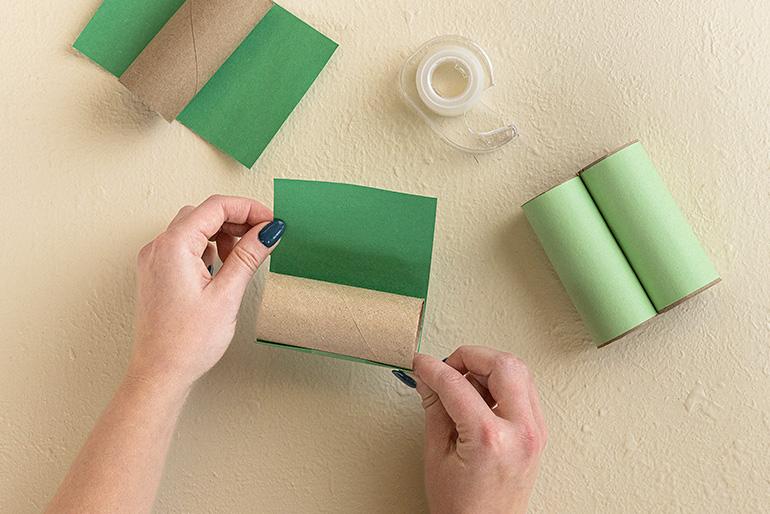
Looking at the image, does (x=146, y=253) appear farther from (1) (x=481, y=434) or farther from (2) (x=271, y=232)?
(1) (x=481, y=434)

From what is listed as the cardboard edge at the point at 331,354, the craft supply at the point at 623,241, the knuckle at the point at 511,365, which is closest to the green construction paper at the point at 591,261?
the craft supply at the point at 623,241

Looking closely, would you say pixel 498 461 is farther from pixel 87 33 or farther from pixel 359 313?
pixel 87 33

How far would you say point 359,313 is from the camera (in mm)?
736

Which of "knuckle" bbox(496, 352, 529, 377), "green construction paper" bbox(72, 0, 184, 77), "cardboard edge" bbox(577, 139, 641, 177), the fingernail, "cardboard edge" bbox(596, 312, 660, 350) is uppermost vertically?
"green construction paper" bbox(72, 0, 184, 77)

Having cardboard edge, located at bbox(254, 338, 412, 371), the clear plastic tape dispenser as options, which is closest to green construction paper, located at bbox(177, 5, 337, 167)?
the clear plastic tape dispenser

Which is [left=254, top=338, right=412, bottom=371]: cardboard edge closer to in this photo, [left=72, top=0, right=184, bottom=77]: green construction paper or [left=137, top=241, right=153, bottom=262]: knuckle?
[left=137, top=241, right=153, bottom=262]: knuckle

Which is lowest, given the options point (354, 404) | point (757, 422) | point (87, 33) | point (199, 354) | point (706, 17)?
point (757, 422)

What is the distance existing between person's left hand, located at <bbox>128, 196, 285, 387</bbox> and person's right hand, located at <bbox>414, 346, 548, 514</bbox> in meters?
0.20

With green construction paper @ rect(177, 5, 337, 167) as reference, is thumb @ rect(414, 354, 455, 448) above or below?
below

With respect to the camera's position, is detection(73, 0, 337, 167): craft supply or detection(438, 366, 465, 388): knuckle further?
detection(73, 0, 337, 167): craft supply

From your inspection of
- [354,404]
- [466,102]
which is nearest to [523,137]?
[466,102]

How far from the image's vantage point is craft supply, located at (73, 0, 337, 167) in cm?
83

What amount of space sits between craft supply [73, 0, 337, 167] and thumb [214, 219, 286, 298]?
0.43 ft

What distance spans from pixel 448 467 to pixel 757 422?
0.37 meters
